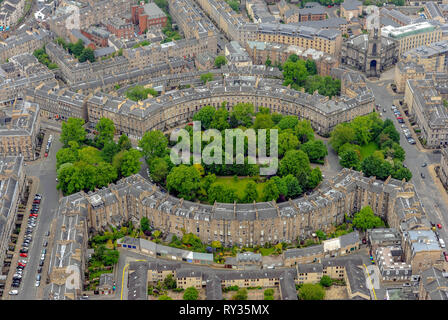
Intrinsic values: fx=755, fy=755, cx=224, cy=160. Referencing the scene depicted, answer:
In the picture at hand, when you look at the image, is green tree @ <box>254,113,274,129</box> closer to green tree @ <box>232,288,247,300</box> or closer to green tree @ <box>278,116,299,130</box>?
green tree @ <box>278,116,299,130</box>

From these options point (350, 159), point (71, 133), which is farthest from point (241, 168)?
point (71, 133)

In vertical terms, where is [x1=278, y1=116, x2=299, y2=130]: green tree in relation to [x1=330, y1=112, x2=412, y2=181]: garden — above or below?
above

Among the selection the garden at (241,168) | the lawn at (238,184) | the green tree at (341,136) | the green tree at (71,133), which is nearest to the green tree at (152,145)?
the garden at (241,168)

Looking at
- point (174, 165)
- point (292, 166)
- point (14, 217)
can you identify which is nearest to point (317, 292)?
point (292, 166)

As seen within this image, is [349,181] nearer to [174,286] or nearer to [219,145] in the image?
[219,145]

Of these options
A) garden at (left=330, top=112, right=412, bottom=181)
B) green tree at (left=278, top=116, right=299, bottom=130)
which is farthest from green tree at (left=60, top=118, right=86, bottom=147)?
garden at (left=330, top=112, right=412, bottom=181)

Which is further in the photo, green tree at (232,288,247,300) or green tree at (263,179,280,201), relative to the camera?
green tree at (263,179,280,201)

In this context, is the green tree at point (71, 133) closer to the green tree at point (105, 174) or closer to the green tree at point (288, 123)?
the green tree at point (105, 174)
